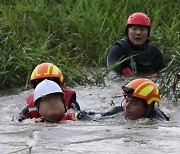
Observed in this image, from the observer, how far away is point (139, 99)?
711 cm

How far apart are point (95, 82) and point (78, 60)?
1259 mm

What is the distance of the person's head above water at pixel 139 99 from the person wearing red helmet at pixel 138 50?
128 inches

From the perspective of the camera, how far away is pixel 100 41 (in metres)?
11.3

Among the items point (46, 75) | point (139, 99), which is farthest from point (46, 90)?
point (46, 75)

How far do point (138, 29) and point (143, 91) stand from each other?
369 centimetres

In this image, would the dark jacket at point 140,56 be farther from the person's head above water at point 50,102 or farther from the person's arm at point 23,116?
the person's head above water at point 50,102

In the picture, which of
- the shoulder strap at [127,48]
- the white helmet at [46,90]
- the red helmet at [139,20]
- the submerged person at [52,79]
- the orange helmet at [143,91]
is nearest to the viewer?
the white helmet at [46,90]

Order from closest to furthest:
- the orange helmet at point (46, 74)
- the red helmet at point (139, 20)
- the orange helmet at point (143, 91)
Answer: the orange helmet at point (143, 91) < the orange helmet at point (46, 74) < the red helmet at point (139, 20)

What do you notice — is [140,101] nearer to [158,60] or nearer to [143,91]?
[143,91]

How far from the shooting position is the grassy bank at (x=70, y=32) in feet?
30.9

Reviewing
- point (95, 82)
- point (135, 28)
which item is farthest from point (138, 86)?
point (135, 28)

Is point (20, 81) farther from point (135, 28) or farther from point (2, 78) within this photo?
point (135, 28)

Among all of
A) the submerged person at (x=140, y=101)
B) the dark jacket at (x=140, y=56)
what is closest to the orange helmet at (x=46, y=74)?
the submerged person at (x=140, y=101)

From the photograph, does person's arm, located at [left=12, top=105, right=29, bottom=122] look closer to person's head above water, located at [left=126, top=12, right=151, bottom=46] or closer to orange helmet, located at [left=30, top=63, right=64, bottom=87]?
orange helmet, located at [left=30, top=63, right=64, bottom=87]
